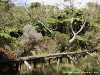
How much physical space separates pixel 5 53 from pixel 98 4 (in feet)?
46.2

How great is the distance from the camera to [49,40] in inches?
975

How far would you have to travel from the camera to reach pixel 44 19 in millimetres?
30078

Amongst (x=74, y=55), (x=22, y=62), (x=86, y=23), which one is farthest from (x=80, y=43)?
(x=22, y=62)

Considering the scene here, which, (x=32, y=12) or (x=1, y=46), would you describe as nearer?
(x=1, y=46)

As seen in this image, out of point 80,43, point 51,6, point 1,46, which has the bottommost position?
point 80,43

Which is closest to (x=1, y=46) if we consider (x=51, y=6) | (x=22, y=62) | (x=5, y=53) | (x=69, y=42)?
(x=5, y=53)

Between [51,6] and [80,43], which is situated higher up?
[51,6]

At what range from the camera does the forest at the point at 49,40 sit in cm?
1398

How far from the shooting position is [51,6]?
3061 cm

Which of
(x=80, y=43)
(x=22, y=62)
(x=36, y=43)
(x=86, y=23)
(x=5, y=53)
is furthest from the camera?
(x=86, y=23)

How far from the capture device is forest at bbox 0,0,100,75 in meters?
14.0

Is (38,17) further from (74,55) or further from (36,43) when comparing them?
(74,55)

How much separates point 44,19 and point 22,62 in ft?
51.0

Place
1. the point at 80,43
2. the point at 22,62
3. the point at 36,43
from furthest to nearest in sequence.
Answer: the point at 80,43
the point at 36,43
the point at 22,62
